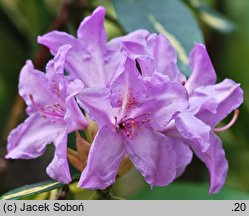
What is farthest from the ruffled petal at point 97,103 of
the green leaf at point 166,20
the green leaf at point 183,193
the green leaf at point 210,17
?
the green leaf at point 210,17

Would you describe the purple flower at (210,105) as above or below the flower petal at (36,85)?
below

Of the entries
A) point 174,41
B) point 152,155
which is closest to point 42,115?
point 152,155

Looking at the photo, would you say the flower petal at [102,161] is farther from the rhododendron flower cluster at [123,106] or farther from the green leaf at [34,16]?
the green leaf at [34,16]

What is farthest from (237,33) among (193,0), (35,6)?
(35,6)

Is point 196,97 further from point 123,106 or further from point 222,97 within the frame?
point 123,106

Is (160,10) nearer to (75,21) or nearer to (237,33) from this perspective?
Answer: (75,21)

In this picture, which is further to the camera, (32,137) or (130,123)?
(32,137)
